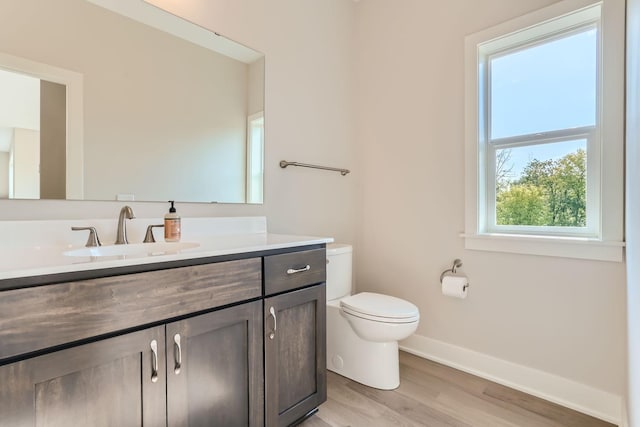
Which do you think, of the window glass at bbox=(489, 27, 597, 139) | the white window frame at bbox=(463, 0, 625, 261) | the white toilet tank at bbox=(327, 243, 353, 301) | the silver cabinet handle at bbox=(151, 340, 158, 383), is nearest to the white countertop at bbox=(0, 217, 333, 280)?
the silver cabinet handle at bbox=(151, 340, 158, 383)

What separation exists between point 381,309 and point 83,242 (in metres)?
1.40

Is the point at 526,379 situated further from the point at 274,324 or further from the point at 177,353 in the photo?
the point at 177,353

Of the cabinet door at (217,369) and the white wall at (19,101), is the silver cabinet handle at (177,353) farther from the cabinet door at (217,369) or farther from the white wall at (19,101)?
the white wall at (19,101)

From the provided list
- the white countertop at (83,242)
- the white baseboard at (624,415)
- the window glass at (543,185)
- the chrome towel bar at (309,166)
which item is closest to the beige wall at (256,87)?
the chrome towel bar at (309,166)

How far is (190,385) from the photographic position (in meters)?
0.99

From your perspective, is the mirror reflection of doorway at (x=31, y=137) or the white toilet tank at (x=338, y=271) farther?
the white toilet tank at (x=338, y=271)

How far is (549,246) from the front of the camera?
1638 mm

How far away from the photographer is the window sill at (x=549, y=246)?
147 centimetres

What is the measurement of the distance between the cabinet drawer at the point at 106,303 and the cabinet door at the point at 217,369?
6 centimetres

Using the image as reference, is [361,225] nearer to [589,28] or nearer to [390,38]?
[390,38]

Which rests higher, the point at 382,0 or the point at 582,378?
the point at 382,0

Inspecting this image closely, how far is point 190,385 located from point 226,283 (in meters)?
0.33

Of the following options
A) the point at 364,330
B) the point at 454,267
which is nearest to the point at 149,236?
the point at 364,330

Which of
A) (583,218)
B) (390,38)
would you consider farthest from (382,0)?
(583,218)
